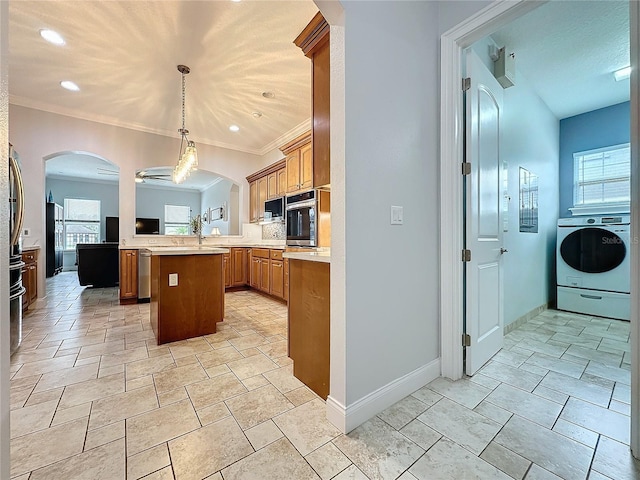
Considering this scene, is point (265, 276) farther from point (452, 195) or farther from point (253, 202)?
point (452, 195)

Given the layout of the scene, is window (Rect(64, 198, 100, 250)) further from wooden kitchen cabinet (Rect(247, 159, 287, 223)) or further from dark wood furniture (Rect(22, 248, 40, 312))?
wooden kitchen cabinet (Rect(247, 159, 287, 223))

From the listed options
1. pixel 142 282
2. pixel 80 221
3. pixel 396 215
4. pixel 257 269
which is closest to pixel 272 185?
pixel 257 269

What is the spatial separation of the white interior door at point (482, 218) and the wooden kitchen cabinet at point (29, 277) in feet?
16.4

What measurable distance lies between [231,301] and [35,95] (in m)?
4.01

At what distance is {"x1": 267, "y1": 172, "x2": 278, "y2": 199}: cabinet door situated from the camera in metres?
4.89

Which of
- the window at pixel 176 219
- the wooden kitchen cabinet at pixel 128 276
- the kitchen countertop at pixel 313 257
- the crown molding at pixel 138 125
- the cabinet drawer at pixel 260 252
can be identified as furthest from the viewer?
the window at pixel 176 219

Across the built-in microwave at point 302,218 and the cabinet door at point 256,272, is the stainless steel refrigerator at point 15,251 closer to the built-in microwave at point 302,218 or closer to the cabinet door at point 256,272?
the built-in microwave at point 302,218

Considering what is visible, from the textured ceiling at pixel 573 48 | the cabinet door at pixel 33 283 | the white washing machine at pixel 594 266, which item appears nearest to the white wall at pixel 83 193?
the cabinet door at pixel 33 283

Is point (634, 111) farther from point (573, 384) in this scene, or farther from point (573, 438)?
point (573, 384)

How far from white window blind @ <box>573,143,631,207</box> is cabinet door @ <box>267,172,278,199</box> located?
4.66 metres

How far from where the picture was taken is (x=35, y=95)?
3.79m

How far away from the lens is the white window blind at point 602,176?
3.65 meters

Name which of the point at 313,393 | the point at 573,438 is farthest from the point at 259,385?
the point at 573,438

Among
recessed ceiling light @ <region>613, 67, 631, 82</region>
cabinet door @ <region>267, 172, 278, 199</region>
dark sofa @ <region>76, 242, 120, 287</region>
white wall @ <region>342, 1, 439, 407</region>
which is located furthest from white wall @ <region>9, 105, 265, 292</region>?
recessed ceiling light @ <region>613, 67, 631, 82</region>
